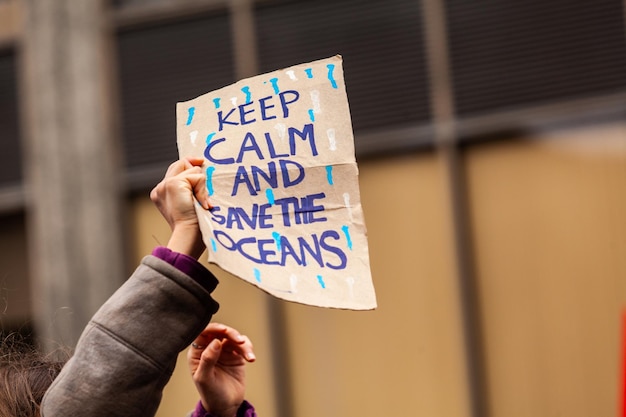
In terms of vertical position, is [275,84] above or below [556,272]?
above

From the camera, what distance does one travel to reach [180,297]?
1728mm

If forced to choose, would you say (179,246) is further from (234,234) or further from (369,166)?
(369,166)

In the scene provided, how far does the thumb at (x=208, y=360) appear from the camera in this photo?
223 centimetres

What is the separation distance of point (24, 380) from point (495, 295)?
4.26m

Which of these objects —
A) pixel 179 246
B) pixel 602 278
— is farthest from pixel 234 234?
pixel 602 278

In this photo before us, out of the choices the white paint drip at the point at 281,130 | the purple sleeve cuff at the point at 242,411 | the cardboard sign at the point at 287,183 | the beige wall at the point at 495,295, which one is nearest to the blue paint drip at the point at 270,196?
the cardboard sign at the point at 287,183

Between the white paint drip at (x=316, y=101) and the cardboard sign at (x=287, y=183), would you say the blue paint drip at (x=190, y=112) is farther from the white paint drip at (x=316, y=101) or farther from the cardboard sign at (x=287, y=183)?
the white paint drip at (x=316, y=101)

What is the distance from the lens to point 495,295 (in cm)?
611

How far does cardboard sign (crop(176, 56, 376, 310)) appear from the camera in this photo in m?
1.96

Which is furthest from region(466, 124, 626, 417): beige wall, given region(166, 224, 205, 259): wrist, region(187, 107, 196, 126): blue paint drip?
region(166, 224, 205, 259): wrist

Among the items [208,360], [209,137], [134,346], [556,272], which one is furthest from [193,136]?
[556,272]

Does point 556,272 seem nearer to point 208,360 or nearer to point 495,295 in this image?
point 495,295

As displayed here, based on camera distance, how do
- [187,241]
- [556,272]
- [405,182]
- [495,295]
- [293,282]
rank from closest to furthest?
Result: [187,241], [293,282], [556,272], [495,295], [405,182]

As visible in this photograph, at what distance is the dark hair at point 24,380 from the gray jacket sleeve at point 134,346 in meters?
0.41
